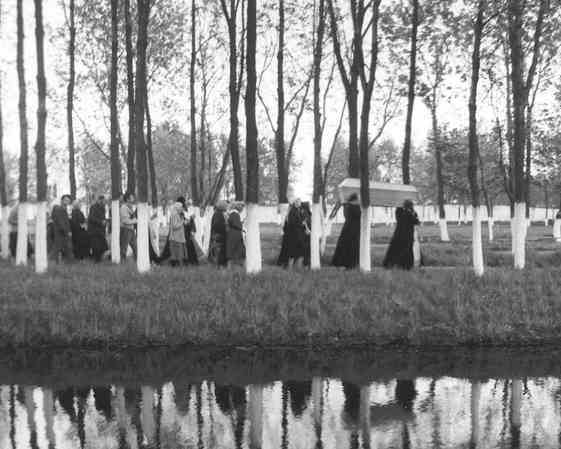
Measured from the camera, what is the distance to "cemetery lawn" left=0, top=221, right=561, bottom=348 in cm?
1063

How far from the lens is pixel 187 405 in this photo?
6781 millimetres

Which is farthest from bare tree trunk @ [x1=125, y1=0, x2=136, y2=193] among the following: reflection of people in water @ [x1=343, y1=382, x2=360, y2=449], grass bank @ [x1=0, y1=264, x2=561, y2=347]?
reflection of people in water @ [x1=343, y1=382, x2=360, y2=449]

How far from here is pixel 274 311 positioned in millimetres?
11211

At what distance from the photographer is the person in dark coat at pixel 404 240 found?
52.3 ft

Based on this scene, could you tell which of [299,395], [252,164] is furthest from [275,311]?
[299,395]

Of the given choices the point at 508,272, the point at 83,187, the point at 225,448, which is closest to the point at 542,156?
the point at 508,272

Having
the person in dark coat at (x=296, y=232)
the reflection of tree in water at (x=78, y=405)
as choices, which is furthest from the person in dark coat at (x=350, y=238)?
the reflection of tree in water at (x=78, y=405)

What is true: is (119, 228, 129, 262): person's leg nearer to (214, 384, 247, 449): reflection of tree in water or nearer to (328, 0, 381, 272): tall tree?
(328, 0, 381, 272): tall tree

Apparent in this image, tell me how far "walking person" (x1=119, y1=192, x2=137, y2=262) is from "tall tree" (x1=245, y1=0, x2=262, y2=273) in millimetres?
5199

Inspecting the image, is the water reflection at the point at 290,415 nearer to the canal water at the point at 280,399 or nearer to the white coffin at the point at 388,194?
the canal water at the point at 280,399

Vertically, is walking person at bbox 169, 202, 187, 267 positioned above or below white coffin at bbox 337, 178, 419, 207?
below

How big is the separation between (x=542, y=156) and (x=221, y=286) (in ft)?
82.6

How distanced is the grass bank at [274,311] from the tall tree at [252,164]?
0.57m

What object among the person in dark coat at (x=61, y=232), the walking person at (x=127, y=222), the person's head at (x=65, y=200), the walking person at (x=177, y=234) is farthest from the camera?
the walking person at (x=127, y=222)
